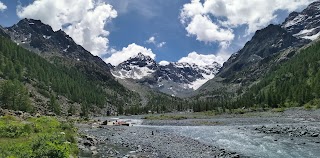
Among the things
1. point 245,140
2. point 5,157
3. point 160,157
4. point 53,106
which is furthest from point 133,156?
point 53,106

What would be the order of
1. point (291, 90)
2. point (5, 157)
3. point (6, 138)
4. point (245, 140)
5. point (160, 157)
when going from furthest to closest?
point (291, 90)
point (245, 140)
point (160, 157)
point (6, 138)
point (5, 157)

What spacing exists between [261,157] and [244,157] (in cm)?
190

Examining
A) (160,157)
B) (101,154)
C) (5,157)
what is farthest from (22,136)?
(5,157)

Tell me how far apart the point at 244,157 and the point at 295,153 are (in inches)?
253

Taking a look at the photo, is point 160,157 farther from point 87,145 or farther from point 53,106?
point 53,106

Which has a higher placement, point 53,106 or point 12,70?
point 12,70

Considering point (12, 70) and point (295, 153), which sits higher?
point (12, 70)

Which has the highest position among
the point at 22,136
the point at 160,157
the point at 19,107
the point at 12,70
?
the point at 12,70

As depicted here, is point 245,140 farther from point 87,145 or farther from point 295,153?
point 87,145

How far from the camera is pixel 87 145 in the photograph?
4103 cm

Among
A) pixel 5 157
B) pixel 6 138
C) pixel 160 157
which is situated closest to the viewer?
pixel 5 157

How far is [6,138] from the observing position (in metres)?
32.4

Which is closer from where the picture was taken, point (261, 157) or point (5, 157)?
point (5, 157)

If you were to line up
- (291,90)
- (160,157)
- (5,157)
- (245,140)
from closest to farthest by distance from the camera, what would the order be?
(5,157) < (160,157) < (245,140) < (291,90)
